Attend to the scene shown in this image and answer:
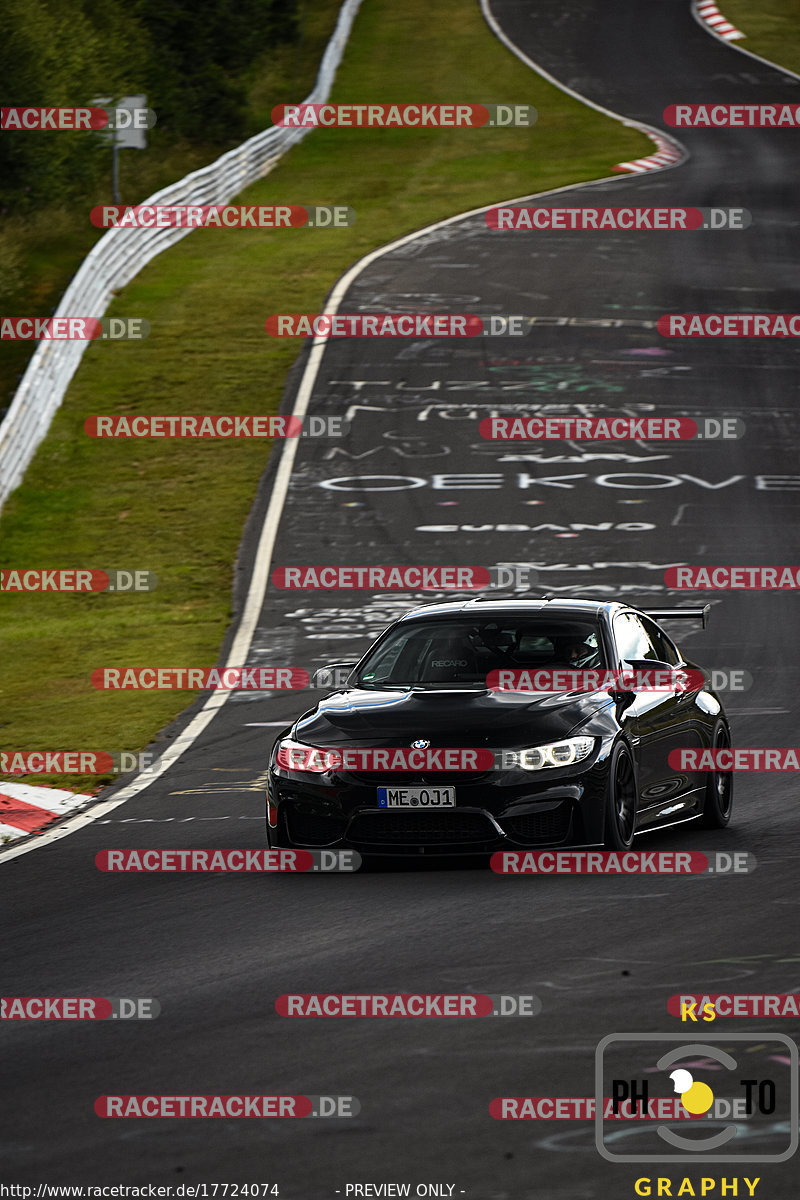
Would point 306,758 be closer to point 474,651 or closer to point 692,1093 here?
point 474,651

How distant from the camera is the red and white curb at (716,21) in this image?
Answer: 68375 mm

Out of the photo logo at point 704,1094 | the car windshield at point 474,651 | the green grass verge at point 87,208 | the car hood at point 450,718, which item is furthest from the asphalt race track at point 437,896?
the green grass verge at point 87,208

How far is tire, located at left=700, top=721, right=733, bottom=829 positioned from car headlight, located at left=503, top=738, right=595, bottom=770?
5.79 ft

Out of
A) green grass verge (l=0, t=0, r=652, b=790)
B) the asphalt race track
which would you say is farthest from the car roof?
green grass verge (l=0, t=0, r=652, b=790)

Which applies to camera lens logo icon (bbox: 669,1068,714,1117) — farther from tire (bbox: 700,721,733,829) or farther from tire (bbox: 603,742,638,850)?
tire (bbox: 700,721,733,829)

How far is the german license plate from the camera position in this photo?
9.65 meters

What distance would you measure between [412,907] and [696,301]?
28.4 metres

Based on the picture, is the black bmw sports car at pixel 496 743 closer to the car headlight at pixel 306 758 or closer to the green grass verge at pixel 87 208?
the car headlight at pixel 306 758

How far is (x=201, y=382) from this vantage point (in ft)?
106

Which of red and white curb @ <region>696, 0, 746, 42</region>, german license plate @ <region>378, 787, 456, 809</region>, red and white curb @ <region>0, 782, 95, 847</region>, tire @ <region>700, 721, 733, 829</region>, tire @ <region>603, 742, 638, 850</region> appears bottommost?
red and white curb @ <region>696, 0, 746, 42</region>

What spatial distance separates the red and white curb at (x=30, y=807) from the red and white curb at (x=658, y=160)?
37.3 metres

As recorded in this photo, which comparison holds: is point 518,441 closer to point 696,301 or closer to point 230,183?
point 696,301

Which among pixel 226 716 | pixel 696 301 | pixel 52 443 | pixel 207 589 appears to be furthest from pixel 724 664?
pixel 696 301

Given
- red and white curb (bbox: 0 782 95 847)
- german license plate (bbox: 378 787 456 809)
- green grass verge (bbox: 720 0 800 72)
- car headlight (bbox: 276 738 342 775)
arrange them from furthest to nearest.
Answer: green grass verge (bbox: 720 0 800 72) < red and white curb (bbox: 0 782 95 847) < car headlight (bbox: 276 738 342 775) < german license plate (bbox: 378 787 456 809)
